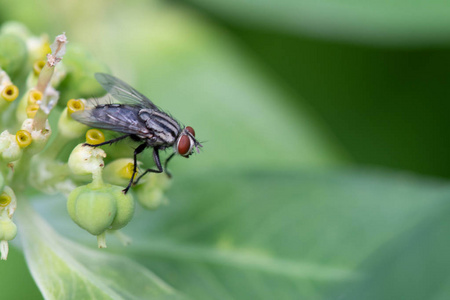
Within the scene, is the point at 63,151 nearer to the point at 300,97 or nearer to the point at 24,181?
the point at 24,181

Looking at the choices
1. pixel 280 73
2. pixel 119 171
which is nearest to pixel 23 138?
pixel 119 171

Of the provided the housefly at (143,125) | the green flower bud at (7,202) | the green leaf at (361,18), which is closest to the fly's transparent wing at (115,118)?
the housefly at (143,125)

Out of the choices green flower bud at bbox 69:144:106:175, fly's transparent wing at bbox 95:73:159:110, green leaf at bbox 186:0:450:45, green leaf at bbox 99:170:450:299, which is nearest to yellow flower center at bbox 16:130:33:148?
green flower bud at bbox 69:144:106:175

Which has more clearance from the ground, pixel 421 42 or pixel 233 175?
pixel 421 42

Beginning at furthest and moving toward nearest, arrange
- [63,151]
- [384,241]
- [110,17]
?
[110,17]
[384,241]
[63,151]

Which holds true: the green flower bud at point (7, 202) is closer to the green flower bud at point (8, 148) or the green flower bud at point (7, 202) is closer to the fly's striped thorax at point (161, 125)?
the green flower bud at point (8, 148)

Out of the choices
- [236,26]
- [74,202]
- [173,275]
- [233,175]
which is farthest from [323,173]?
[236,26]

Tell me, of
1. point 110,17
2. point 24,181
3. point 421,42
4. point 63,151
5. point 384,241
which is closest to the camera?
point 24,181

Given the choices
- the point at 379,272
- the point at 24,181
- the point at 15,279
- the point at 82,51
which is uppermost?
the point at 82,51
